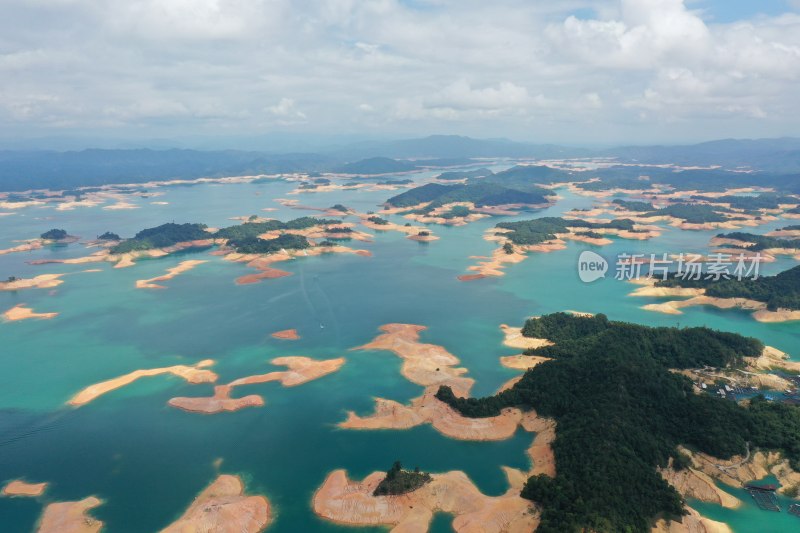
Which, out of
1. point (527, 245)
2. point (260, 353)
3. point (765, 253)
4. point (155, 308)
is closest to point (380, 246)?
point (527, 245)

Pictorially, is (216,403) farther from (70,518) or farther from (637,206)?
(637,206)

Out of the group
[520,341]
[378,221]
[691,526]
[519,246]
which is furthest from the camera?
[378,221]

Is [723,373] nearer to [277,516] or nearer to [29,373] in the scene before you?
[277,516]

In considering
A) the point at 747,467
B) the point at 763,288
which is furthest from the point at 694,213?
the point at 747,467

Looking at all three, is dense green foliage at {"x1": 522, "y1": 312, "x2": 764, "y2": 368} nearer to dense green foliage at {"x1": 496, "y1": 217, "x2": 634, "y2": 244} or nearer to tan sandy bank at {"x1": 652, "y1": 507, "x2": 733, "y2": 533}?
tan sandy bank at {"x1": 652, "y1": 507, "x2": 733, "y2": 533}

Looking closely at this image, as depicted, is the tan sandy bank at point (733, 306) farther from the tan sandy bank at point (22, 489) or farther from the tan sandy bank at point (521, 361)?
the tan sandy bank at point (22, 489)

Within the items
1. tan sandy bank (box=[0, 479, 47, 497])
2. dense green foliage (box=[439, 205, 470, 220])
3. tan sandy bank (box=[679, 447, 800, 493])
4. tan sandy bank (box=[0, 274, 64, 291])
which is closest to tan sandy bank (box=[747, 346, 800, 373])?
tan sandy bank (box=[679, 447, 800, 493])

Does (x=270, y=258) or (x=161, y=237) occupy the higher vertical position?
(x=161, y=237)
